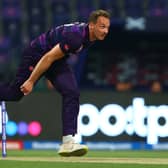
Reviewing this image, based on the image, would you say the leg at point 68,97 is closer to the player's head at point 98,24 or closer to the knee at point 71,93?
the knee at point 71,93

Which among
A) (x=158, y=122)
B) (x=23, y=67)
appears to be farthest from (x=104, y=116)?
(x=23, y=67)

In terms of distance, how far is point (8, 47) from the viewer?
64.2 ft

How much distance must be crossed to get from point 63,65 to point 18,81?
0.52 meters

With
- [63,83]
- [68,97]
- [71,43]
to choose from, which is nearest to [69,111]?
[68,97]

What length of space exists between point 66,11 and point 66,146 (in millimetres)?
13665

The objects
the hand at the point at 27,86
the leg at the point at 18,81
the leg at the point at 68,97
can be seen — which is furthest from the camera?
the leg at the point at 18,81

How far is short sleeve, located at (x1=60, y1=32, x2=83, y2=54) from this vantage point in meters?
6.64

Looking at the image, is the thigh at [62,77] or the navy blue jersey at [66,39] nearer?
the navy blue jersey at [66,39]

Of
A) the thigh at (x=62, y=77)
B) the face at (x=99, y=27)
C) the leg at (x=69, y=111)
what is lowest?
the leg at (x=69, y=111)

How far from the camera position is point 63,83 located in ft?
22.7

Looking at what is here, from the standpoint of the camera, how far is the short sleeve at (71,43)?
21.8 feet

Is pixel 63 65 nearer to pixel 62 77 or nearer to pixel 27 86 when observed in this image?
pixel 62 77

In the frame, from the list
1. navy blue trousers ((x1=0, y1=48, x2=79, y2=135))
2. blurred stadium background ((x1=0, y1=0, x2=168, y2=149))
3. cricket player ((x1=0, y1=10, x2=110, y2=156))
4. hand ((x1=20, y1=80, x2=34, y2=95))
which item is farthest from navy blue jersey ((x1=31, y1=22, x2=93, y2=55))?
blurred stadium background ((x1=0, y1=0, x2=168, y2=149))

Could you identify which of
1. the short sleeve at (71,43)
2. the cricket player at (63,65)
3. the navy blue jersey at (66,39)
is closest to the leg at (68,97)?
the cricket player at (63,65)
